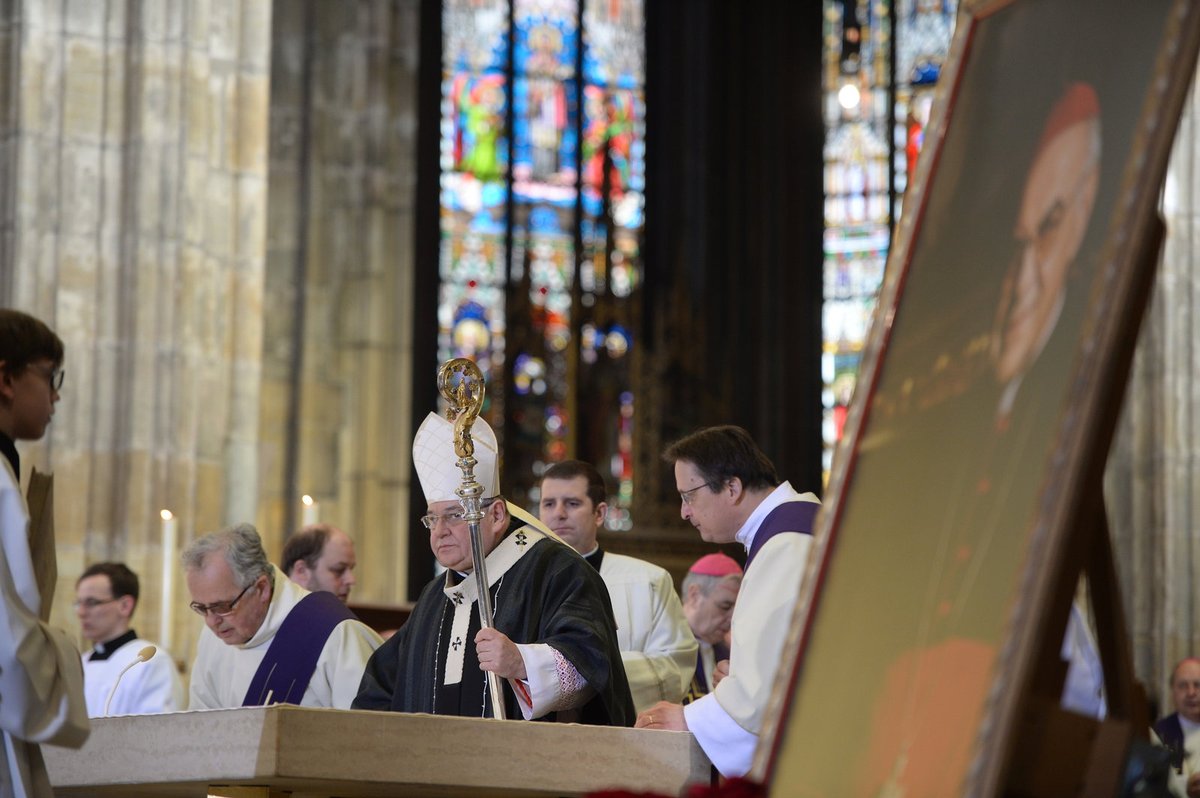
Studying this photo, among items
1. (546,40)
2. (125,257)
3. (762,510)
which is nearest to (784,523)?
(762,510)

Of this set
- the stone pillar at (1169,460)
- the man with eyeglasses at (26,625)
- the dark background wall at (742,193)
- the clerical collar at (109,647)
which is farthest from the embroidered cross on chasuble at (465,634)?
the dark background wall at (742,193)

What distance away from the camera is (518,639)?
16.7 ft

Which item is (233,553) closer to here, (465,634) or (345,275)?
(465,634)

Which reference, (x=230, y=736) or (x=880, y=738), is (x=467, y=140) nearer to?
(x=230, y=736)

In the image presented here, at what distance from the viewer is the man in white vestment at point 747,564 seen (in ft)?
13.8

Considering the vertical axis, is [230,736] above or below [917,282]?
below

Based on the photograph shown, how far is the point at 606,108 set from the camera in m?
16.2

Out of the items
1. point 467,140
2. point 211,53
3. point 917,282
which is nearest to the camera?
point 917,282

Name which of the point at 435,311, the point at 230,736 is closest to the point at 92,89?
the point at 435,311

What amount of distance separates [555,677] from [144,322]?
234 inches

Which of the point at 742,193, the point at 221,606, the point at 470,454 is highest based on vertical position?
the point at 742,193

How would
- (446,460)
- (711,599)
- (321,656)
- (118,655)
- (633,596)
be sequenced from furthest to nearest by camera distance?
1. (118,655)
2. (633,596)
3. (711,599)
4. (321,656)
5. (446,460)

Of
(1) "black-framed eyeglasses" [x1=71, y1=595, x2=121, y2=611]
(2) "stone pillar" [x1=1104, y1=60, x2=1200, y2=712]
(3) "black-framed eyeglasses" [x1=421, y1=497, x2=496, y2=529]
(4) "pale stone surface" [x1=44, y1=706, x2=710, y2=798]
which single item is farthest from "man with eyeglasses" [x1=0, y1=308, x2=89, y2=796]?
(2) "stone pillar" [x1=1104, y1=60, x2=1200, y2=712]

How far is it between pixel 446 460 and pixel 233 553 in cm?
84
